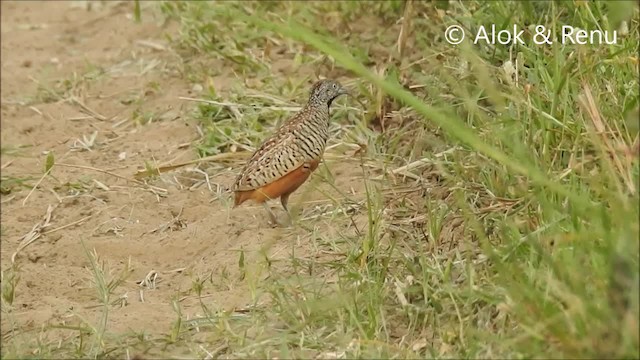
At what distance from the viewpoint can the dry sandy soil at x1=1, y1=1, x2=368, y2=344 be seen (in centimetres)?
512

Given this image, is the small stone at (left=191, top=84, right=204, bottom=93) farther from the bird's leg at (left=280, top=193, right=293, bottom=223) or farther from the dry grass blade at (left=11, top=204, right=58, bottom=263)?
the bird's leg at (left=280, top=193, right=293, bottom=223)

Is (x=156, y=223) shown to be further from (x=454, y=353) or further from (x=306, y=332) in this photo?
(x=454, y=353)

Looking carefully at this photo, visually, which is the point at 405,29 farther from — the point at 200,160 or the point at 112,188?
the point at 112,188

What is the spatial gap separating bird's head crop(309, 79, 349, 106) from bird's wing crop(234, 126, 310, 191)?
0.32 metres

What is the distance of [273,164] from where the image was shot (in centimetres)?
537

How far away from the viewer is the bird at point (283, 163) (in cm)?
536

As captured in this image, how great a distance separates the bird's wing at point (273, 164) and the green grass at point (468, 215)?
0.19m

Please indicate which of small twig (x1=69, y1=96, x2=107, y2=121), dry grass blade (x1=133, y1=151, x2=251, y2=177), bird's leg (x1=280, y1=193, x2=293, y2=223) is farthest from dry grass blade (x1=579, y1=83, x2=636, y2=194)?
small twig (x1=69, y1=96, x2=107, y2=121)

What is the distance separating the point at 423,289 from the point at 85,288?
1586 mm

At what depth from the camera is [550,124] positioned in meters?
4.92

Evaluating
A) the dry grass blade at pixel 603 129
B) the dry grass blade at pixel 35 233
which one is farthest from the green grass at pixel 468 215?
the dry grass blade at pixel 35 233

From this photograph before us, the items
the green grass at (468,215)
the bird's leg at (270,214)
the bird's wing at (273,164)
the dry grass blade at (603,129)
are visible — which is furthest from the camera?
the bird's leg at (270,214)

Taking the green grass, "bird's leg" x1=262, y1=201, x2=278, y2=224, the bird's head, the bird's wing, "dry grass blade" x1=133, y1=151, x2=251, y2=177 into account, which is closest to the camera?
the green grass

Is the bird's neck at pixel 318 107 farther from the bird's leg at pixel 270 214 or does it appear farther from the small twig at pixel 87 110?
the small twig at pixel 87 110
